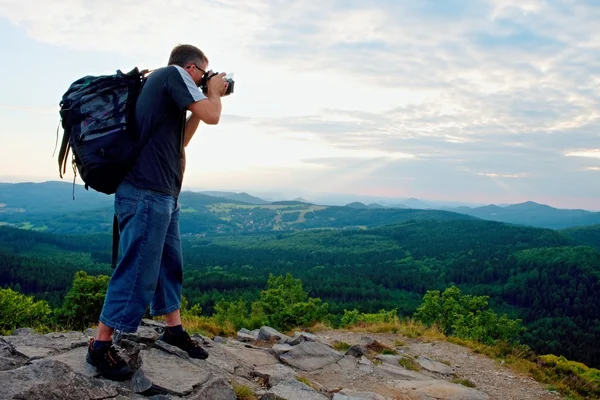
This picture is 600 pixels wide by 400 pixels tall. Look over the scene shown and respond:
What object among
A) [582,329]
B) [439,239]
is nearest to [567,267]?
[582,329]

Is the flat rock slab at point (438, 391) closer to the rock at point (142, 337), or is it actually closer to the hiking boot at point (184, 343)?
the hiking boot at point (184, 343)

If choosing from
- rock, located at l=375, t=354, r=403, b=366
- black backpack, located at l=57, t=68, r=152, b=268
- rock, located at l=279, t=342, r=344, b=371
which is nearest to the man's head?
black backpack, located at l=57, t=68, r=152, b=268

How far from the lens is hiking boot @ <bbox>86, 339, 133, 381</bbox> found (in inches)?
167

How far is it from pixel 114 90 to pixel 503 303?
125415 mm

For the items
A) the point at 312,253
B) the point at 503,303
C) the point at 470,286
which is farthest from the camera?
the point at 312,253

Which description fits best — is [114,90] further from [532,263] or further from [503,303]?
[532,263]

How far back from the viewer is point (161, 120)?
4.15 m

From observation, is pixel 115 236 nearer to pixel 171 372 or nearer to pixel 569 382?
pixel 171 372

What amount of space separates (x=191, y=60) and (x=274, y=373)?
482cm

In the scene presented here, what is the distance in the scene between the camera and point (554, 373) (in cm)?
935

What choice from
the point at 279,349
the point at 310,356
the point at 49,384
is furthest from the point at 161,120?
the point at 310,356

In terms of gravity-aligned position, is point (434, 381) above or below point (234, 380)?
below

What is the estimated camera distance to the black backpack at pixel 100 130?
3904mm

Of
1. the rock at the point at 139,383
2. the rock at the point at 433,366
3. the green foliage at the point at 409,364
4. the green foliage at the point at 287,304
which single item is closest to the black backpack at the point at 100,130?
the rock at the point at 139,383
